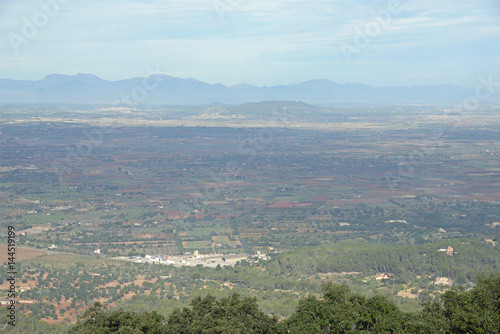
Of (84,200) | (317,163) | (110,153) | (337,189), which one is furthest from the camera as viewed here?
(110,153)

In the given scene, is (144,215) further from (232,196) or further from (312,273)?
(312,273)

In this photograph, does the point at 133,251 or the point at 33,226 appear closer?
the point at 133,251

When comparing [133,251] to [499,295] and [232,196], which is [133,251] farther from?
[499,295]

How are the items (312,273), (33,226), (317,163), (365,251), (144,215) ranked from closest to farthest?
(312,273) → (365,251) → (33,226) → (144,215) → (317,163)

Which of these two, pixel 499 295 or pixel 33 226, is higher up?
pixel 499 295

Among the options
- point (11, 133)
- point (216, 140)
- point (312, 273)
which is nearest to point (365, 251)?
point (312, 273)

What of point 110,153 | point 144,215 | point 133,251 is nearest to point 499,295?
point 133,251
